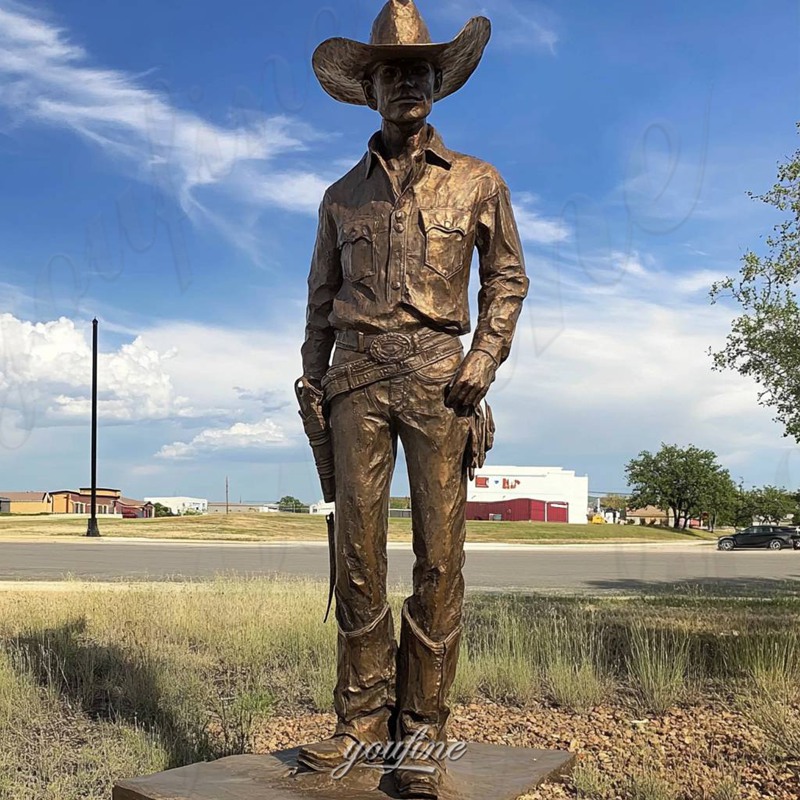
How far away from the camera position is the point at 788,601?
12562mm

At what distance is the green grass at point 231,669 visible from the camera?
5.45 m

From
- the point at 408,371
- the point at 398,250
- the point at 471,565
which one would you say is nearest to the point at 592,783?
the point at 408,371

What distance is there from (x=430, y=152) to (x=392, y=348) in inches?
36.3

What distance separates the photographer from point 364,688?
13.3 feet

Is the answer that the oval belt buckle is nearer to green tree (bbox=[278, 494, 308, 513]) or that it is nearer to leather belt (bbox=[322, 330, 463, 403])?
leather belt (bbox=[322, 330, 463, 403])

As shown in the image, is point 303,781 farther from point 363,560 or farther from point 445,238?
point 445,238

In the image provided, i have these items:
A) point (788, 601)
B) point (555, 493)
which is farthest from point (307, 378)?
point (555, 493)

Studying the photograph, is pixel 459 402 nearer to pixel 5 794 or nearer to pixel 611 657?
pixel 5 794

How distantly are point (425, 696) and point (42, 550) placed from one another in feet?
68.3

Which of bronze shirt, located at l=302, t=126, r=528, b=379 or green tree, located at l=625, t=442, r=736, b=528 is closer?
bronze shirt, located at l=302, t=126, r=528, b=379

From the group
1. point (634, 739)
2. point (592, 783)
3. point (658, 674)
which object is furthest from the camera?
point (658, 674)

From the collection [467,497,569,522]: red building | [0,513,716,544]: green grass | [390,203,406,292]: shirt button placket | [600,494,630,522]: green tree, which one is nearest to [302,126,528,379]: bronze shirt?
[390,203,406,292]: shirt button placket

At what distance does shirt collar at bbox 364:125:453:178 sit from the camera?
164 inches

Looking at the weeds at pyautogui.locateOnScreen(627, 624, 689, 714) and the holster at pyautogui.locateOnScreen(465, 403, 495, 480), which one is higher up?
the holster at pyautogui.locateOnScreen(465, 403, 495, 480)
